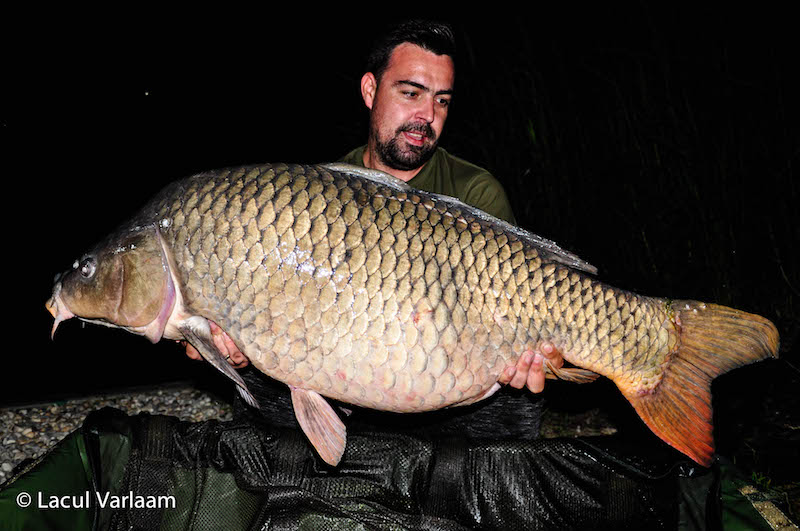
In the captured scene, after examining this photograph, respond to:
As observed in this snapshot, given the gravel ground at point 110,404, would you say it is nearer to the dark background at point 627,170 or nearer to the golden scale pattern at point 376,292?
the dark background at point 627,170

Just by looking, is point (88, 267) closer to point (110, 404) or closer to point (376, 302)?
point (376, 302)

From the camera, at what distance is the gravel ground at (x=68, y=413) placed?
2251mm

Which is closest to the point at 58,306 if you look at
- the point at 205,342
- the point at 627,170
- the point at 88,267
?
the point at 88,267

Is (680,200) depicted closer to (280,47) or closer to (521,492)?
(521,492)

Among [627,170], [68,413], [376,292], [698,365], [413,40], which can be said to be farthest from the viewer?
[627,170]

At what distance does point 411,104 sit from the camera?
203 centimetres

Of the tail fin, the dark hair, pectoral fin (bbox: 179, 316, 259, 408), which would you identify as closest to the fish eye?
pectoral fin (bbox: 179, 316, 259, 408)

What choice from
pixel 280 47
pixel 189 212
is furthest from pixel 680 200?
pixel 280 47

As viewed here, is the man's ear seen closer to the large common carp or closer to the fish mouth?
the large common carp

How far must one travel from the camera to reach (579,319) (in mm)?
1396

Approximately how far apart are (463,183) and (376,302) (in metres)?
0.95

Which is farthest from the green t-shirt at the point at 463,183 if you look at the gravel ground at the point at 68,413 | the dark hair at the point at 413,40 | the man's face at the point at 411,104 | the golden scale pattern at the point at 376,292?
the gravel ground at the point at 68,413

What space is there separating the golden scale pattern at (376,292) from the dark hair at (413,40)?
2.61 feet

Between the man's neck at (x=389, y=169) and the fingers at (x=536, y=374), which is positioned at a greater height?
the man's neck at (x=389, y=169)
